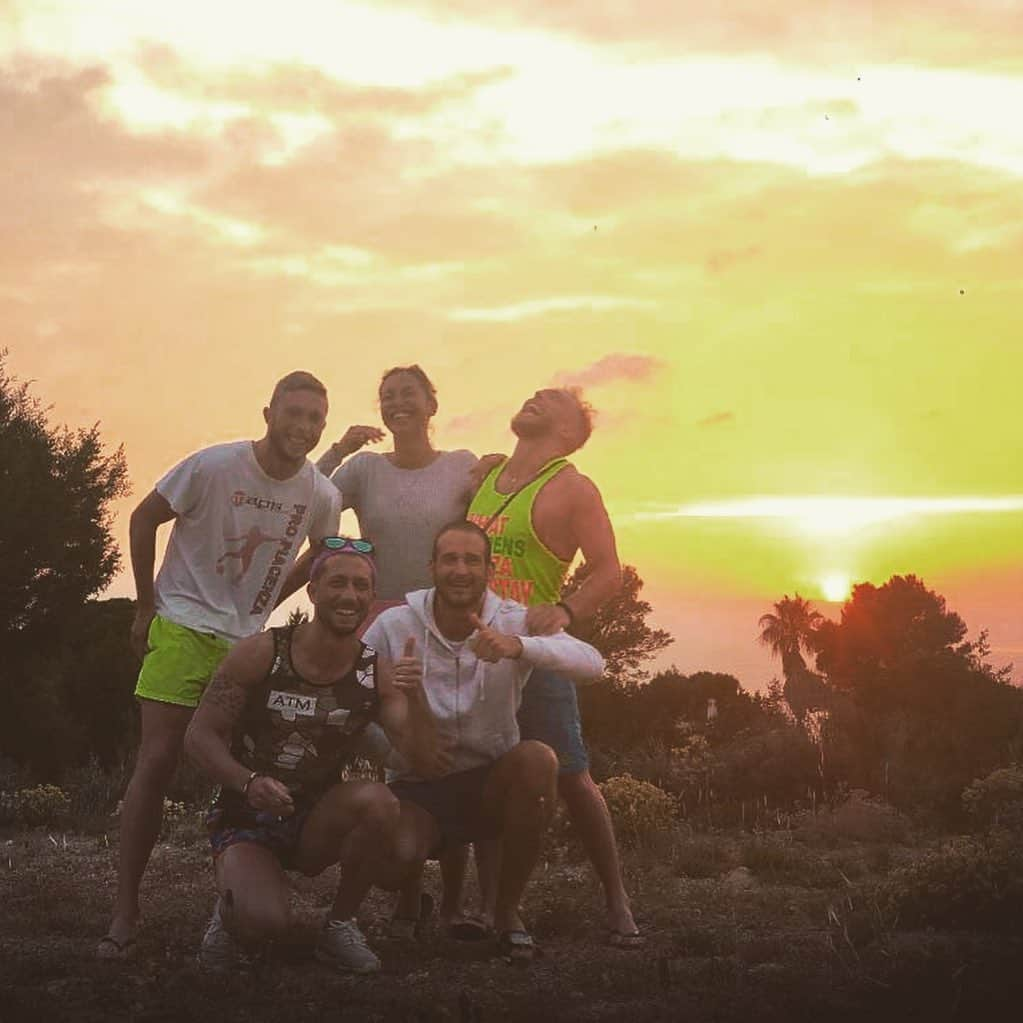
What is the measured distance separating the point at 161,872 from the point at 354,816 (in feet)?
12.2

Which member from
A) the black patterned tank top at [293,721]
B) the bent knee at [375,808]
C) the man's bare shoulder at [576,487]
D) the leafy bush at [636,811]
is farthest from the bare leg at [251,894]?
the leafy bush at [636,811]

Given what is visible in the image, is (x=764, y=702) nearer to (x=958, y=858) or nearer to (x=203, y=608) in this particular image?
(x=958, y=858)

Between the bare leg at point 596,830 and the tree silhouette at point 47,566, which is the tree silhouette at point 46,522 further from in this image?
the bare leg at point 596,830

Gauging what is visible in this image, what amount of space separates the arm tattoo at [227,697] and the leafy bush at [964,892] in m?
3.03

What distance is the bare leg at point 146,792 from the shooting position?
605 centimetres

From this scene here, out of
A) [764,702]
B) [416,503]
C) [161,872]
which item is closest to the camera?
[416,503]

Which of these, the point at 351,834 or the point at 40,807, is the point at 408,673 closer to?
the point at 351,834

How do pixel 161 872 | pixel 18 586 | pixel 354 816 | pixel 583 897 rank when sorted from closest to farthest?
1. pixel 354 816
2. pixel 583 897
3. pixel 161 872
4. pixel 18 586

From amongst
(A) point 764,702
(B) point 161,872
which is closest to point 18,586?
(A) point 764,702

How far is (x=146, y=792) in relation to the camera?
6074mm

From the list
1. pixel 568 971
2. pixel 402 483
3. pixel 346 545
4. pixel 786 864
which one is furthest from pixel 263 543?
pixel 786 864

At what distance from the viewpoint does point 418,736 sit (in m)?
5.92

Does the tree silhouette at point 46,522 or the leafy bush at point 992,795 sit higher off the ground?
the tree silhouette at point 46,522

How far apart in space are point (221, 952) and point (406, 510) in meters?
1.98
